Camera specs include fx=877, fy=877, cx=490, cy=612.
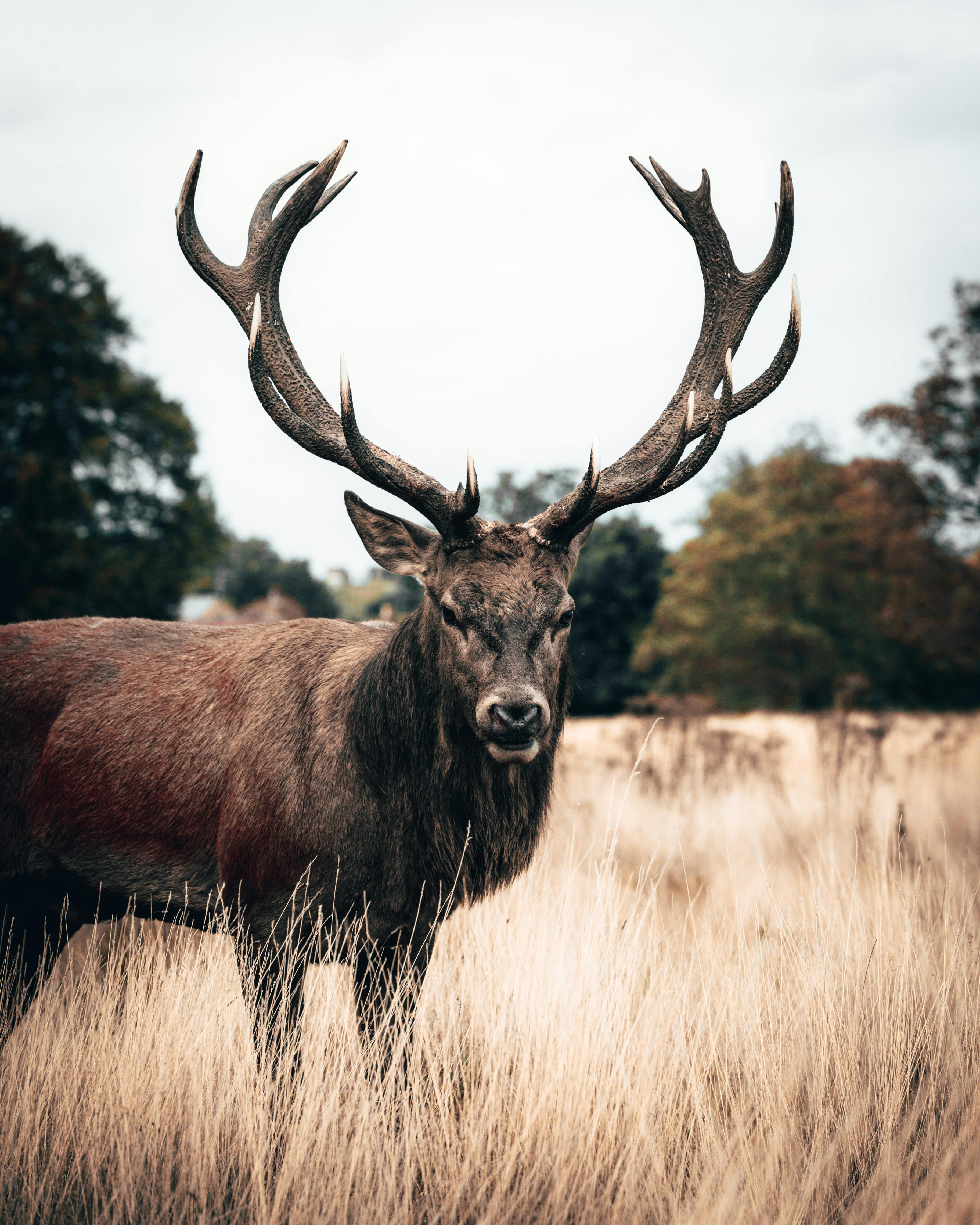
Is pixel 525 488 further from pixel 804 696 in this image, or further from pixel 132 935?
pixel 132 935

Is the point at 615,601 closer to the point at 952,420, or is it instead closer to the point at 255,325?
the point at 952,420

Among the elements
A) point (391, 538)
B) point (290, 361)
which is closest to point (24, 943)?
point (391, 538)

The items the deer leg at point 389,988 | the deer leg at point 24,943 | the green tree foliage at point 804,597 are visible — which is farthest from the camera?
the green tree foliage at point 804,597

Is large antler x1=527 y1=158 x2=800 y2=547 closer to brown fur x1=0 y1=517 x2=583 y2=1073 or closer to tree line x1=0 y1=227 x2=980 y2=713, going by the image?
brown fur x1=0 y1=517 x2=583 y2=1073

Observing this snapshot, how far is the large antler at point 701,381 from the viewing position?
11.3 feet

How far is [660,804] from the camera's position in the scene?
8688mm

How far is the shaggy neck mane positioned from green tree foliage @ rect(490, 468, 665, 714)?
2860 cm

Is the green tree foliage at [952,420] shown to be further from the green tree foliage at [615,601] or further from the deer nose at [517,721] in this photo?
the deer nose at [517,721]

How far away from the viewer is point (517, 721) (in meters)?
2.90

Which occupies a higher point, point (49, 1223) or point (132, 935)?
point (132, 935)

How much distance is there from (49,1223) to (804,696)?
32.1m

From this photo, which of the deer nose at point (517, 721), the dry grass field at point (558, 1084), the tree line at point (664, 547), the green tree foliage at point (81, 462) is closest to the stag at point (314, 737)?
the deer nose at point (517, 721)

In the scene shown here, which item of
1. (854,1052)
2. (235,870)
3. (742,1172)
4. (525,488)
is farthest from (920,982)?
(525,488)

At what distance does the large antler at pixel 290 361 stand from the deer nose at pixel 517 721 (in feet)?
2.62
